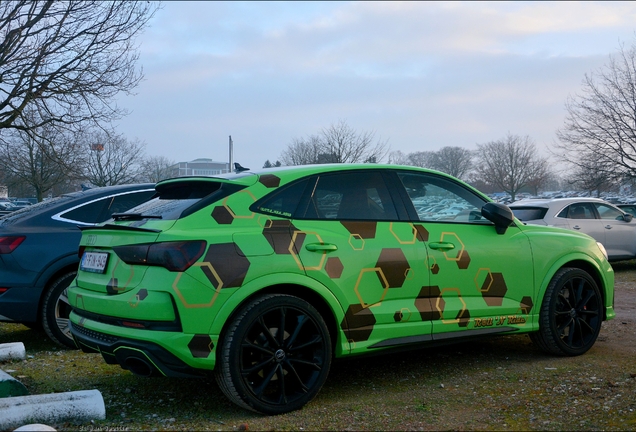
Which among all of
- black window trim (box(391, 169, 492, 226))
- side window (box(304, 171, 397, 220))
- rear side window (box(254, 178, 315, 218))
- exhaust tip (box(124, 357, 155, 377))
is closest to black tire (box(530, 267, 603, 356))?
black window trim (box(391, 169, 492, 226))

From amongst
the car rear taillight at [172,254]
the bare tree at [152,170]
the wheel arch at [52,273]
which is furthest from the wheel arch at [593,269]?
the bare tree at [152,170]

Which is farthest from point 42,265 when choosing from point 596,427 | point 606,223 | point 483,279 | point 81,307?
point 606,223

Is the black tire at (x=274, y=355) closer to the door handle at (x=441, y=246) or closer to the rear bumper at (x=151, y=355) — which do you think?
the rear bumper at (x=151, y=355)

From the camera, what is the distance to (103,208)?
6801mm

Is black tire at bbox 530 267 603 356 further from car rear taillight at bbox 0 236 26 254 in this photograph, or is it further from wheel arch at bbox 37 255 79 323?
car rear taillight at bbox 0 236 26 254

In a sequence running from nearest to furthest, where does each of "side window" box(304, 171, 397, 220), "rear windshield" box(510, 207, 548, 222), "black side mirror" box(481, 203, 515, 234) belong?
"side window" box(304, 171, 397, 220), "black side mirror" box(481, 203, 515, 234), "rear windshield" box(510, 207, 548, 222)

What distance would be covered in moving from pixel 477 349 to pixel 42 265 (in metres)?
4.31

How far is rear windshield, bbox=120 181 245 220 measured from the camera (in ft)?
13.5

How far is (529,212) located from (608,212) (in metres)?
2.21

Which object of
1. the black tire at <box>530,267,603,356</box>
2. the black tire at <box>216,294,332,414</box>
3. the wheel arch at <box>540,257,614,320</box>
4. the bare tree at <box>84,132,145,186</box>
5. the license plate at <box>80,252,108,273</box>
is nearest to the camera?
the black tire at <box>216,294,332,414</box>

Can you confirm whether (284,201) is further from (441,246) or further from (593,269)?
(593,269)

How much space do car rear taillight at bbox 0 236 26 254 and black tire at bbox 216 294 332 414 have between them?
3.21 metres

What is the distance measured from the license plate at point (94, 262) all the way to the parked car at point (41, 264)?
1.81 metres

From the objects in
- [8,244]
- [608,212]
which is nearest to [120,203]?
[8,244]
